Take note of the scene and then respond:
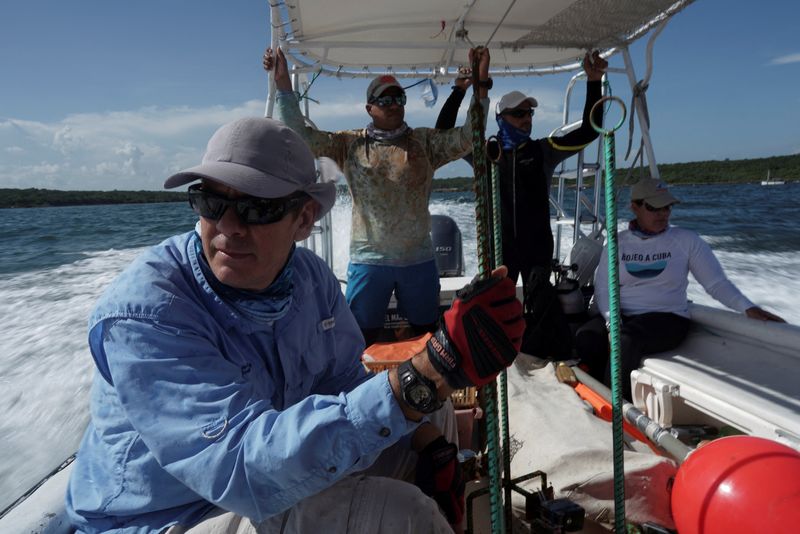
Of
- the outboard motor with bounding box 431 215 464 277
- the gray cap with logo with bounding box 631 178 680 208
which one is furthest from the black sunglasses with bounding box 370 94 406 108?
the outboard motor with bounding box 431 215 464 277

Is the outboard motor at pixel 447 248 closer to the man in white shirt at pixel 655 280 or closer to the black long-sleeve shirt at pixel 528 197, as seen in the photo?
the black long-sleeve shirt at pixel 528 197

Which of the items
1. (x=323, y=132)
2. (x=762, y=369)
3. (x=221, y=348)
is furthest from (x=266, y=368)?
(x=762, y=369)

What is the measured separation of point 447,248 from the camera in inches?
200

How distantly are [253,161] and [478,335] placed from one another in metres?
0.67

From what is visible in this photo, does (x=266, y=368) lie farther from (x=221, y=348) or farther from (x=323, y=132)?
(x=323, y=132)

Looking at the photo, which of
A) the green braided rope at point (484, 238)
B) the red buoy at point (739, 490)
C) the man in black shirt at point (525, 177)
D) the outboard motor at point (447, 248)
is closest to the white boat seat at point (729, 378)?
the red buoy at point (739, 490)

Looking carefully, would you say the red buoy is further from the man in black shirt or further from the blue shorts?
the man in black shirt

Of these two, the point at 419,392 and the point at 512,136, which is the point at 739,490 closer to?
the point at 419,392

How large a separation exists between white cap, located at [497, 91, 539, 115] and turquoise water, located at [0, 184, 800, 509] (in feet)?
12.5

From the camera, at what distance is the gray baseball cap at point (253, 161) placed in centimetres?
116

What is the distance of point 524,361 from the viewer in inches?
125

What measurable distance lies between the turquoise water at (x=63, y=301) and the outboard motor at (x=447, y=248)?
6.96ft

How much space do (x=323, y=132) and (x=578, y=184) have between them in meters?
2.37

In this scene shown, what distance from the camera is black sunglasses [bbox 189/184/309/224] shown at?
3.94 ft
